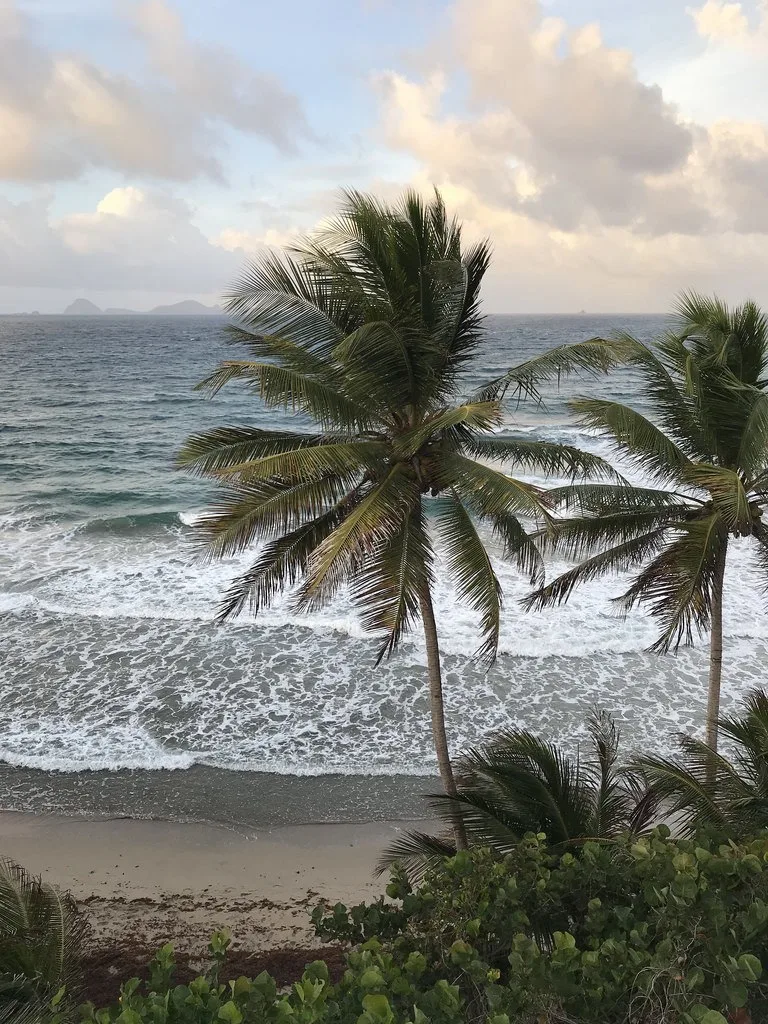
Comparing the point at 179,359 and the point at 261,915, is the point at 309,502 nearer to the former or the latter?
the point at 261,915

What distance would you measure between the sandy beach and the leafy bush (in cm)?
396

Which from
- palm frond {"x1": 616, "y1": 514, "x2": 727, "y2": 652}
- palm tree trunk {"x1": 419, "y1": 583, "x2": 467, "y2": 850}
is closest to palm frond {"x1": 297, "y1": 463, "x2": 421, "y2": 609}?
palm tree trunk {"x1": 419, "y1": 583, "x2": 467, "y2": 850}

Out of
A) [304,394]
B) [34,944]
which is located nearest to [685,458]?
[304,394]

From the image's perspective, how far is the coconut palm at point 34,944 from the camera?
5.52 m

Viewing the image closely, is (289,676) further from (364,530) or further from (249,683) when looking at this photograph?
Result: (364,530)

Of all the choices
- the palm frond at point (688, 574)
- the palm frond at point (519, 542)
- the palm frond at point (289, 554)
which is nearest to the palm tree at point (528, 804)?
the palm frond at point (688, 574)

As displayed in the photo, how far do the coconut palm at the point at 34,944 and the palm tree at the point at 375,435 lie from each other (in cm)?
359

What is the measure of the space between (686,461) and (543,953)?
537 cm

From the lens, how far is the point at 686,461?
798 cm

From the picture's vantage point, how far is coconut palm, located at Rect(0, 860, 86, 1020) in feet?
18.1

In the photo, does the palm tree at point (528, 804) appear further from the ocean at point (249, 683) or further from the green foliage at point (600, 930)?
the ocean at point (249, 683)

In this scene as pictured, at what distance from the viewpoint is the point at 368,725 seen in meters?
13.8

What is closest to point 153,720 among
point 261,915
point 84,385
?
point 261,915

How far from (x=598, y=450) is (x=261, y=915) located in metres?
29.0
